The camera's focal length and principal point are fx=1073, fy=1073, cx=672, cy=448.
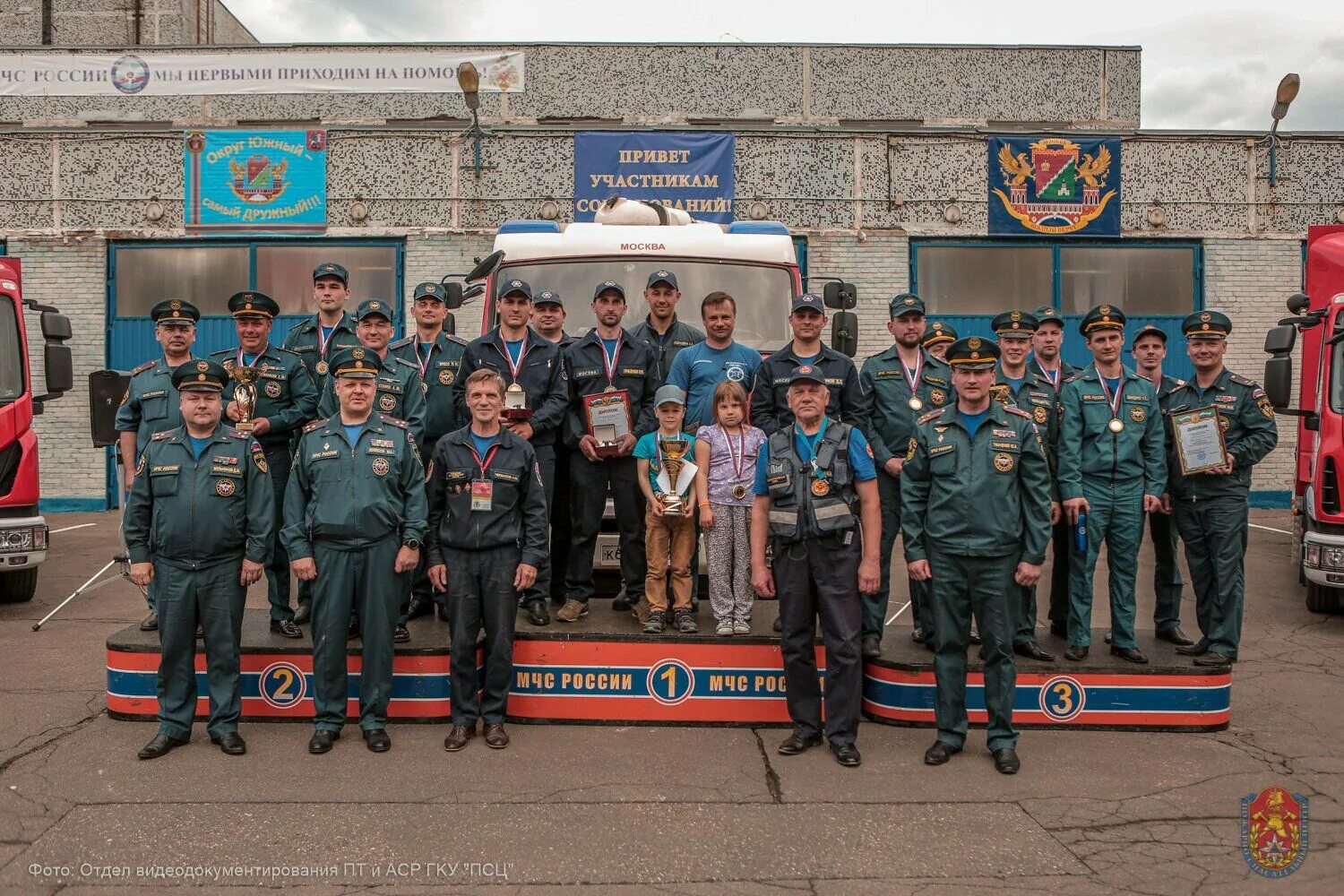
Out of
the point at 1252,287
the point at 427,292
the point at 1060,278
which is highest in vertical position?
the point at 1060,278

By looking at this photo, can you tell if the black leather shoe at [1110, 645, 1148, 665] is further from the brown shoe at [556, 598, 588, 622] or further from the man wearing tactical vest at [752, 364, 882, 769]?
the brown shoe at [556, 598, 588, 622]

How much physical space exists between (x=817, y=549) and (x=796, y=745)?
1.06 meters

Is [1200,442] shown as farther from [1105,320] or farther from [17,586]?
[17,586]

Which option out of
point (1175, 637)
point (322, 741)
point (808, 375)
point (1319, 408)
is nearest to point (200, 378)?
point (322, 741)

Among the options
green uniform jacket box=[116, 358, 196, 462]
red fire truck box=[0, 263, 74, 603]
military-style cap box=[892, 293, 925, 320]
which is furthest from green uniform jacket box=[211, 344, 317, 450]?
red fire truck box=[0, 263, 74, 603]

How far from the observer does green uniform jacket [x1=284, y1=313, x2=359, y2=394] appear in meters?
7.06

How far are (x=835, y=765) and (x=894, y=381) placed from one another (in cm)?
246

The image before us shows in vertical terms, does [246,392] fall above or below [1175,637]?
above

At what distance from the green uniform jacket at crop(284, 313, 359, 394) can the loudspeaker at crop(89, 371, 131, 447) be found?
7.56ft

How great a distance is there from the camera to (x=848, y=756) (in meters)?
5.56

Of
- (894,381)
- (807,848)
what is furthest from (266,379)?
(807,848)

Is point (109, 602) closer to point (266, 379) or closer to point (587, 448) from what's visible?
point (266, 379)

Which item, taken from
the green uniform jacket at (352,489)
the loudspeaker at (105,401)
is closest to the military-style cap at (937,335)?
the green uniform jacket at (352,489)

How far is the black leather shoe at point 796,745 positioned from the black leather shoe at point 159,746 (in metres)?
3.23
